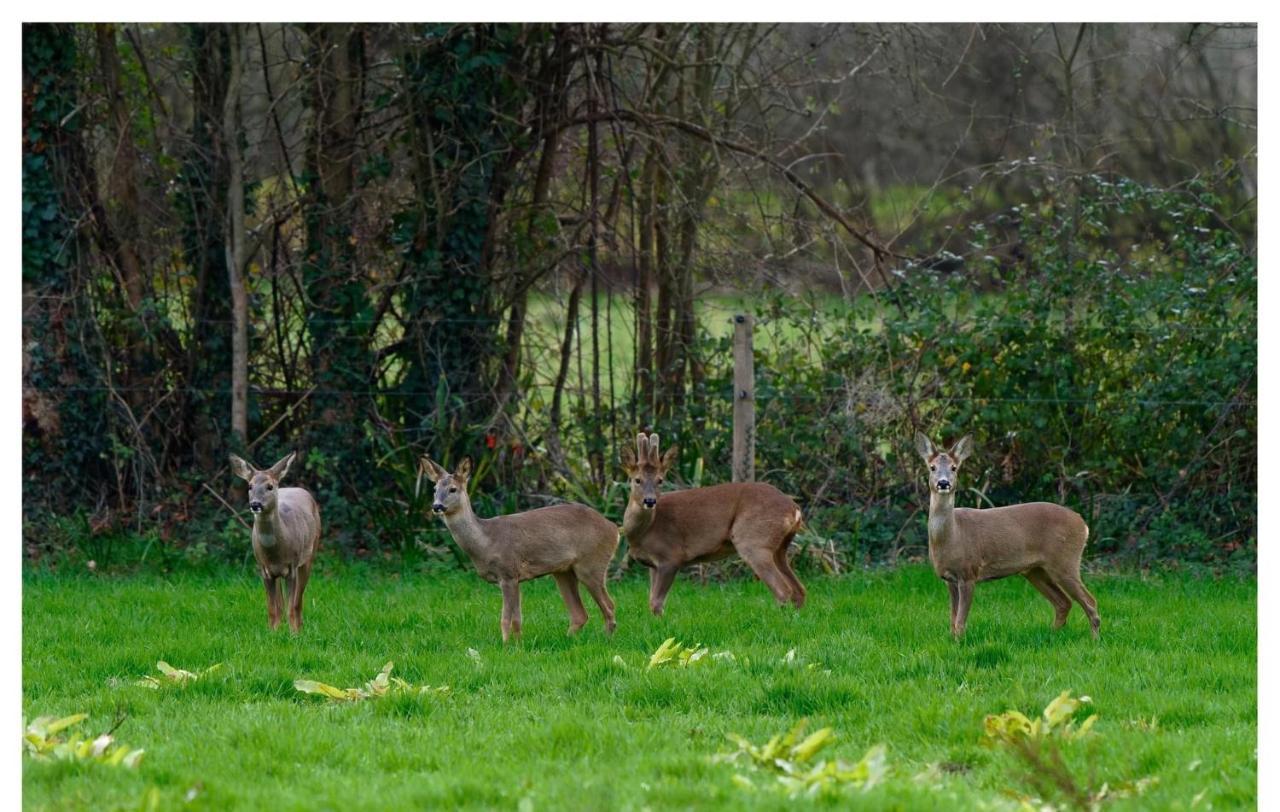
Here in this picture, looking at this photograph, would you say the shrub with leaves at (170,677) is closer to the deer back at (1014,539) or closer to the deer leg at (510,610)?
the deer leg at (510,610)

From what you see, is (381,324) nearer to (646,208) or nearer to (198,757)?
(646,208)

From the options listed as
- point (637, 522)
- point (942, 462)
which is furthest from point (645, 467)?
point (942, 462)

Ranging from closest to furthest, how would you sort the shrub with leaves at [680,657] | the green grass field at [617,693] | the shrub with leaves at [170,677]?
1. the green grass field at [617,693]
2. the shrub with leaves at [170,677]
3. the shrub with leaves at [680,657]

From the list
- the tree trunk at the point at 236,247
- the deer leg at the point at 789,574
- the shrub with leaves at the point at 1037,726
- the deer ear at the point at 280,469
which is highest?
the tree trunk at the point at 236,247

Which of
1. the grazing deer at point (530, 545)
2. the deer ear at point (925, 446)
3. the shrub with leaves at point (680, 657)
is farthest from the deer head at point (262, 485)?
the deer ear at point (925, 446)

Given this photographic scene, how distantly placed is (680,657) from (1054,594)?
2.40 metres

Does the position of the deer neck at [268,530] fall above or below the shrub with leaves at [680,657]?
above

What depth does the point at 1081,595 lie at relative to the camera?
7934 millimetres

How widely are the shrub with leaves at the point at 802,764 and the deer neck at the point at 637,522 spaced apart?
11.3 feet

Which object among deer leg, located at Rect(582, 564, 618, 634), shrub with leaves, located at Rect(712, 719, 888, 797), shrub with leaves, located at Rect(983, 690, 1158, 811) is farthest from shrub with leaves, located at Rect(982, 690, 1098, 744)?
deer leg, located at Rect(582, 564, 618, 634)

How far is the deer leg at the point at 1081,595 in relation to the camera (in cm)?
787

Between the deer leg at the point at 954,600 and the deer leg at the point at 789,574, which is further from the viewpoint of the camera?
the deer leg at the point at 789,574

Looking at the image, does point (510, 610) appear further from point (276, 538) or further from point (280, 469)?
point (280, 469)

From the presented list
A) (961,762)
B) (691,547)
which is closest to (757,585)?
(691,547)
